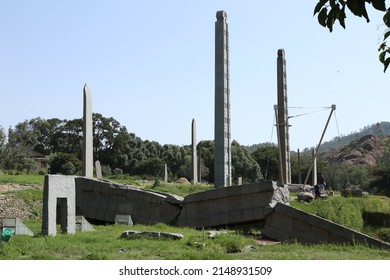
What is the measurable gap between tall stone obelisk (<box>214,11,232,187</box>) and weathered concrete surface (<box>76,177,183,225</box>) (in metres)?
3.97

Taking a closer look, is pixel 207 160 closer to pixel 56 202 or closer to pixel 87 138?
pixel 87 138

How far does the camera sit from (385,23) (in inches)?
181

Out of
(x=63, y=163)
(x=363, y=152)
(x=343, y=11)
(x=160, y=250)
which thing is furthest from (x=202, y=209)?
(x=363, y=152)

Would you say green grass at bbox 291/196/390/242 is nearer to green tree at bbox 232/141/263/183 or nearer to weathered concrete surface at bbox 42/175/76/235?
weathered concrete surface at bbox 42/175/76/235

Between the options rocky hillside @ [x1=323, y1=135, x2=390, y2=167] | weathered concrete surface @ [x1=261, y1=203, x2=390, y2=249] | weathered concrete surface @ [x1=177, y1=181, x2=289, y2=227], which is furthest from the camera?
rocky hillside @ [x1=323, y1=135, x2=390, y2=167]

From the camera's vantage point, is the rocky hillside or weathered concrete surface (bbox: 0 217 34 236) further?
the rocky hillside

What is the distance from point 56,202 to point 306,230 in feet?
19.6

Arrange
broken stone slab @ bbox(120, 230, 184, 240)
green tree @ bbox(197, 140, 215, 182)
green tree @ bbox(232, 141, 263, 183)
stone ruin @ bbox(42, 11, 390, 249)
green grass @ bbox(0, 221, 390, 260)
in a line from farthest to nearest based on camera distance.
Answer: green tree @ bbox(232, 141, 263, 183)
green tree @ bbox(197, 140, 215, 182)
stone ruin @ bbox(42, 11, 390, 249)
broken stone slab @ bbox(120, 230, 184, 240)
green grass @ bbox(0, 221, 390, 260)

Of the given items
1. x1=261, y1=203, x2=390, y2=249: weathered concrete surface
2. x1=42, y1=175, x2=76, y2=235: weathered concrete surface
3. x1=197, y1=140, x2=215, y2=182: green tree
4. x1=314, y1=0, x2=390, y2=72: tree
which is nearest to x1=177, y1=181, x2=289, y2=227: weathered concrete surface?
x1=261, y1=203, x2=390, y2=249: weathered concrete surface

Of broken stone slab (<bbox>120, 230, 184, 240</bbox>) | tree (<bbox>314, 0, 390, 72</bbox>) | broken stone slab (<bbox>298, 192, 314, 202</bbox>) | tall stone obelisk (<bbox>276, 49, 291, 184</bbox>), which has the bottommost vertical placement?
broken stone slab (<bbox>120, 230, 184, 240</bbox>)

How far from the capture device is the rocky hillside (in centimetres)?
7188

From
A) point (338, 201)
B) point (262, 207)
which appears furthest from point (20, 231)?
point (338, 201)

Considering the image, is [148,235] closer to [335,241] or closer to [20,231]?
[20,231]

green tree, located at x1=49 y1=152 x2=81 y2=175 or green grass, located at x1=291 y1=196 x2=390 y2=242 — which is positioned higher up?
green tree, located at x1=49 y1=152 x2=81 y2=175
